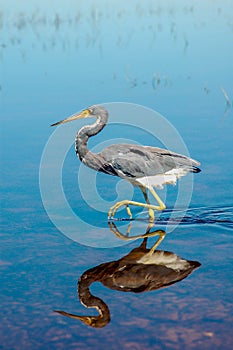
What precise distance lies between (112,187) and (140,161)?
1225 mm

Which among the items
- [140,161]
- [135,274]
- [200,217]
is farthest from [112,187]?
[135,274]

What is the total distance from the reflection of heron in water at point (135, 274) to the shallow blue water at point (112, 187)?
0.27 ft

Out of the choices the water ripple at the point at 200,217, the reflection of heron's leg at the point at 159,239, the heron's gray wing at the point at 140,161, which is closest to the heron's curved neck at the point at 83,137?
the heron's gray wing at the point at 140,161

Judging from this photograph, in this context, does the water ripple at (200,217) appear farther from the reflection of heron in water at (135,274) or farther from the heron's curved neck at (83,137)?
the heron's curved neck at (83,137)

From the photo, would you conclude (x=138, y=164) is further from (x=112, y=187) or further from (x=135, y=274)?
(x=135, y=274)

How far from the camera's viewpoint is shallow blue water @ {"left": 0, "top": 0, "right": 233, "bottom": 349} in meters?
5.02

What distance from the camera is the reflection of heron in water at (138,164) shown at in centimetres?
713

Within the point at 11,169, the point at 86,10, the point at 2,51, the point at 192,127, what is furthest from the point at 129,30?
the point at 11,169

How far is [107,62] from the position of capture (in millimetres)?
16328

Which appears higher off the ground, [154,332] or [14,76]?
[154,332]

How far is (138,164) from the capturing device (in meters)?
7.12

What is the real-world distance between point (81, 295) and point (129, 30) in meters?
16.0

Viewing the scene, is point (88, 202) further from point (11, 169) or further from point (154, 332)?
point (154, 332)

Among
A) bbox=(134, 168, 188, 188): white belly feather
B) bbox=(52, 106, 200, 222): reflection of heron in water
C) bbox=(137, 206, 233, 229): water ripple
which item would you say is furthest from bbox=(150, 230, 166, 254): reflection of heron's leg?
bbox=(134, 168, 188, 188): white belly feather
